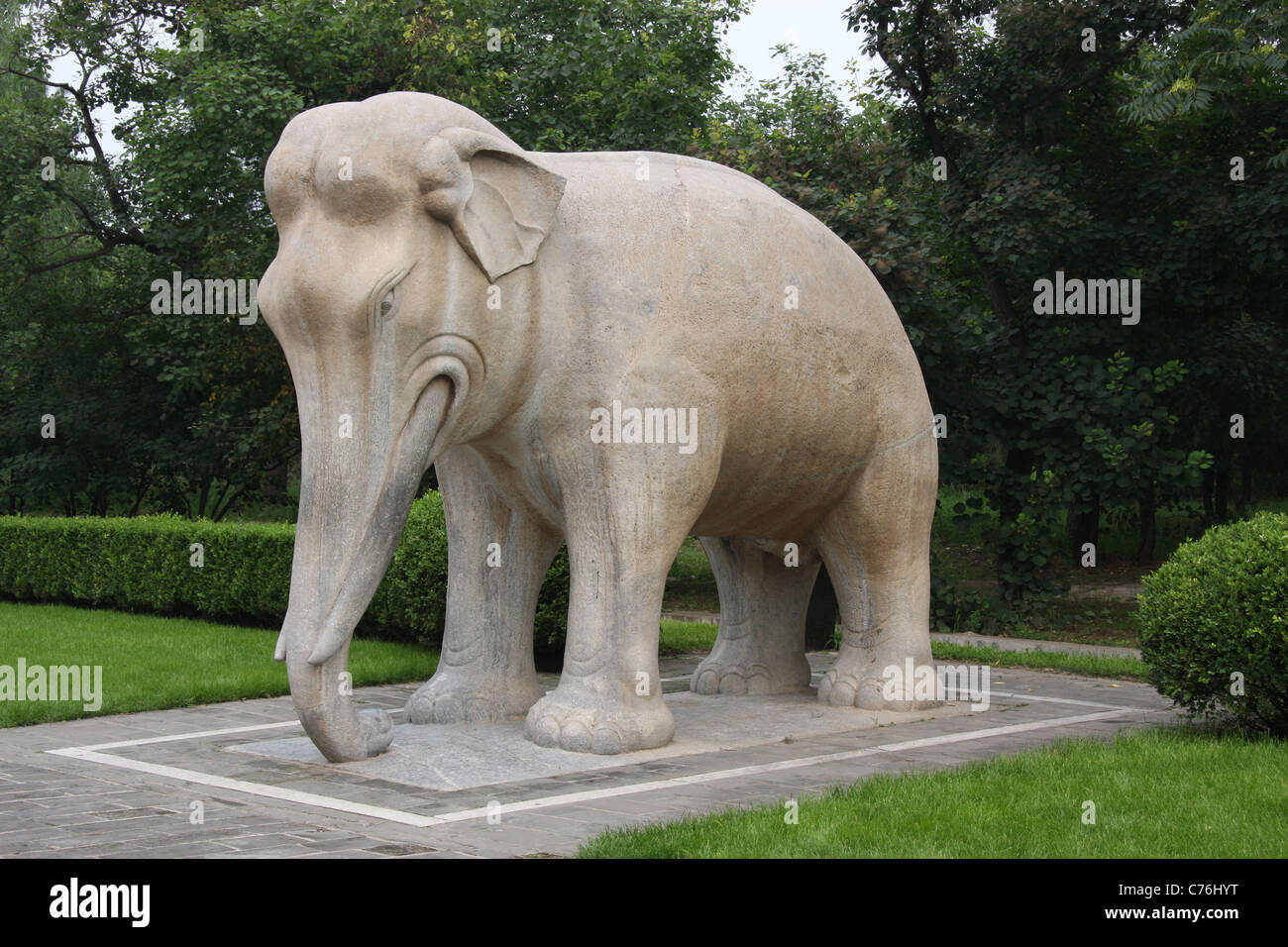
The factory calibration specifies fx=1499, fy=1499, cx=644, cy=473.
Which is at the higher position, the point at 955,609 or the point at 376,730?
the point at 955,609

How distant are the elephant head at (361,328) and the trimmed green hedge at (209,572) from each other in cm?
438

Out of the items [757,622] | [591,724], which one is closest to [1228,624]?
[757,622]

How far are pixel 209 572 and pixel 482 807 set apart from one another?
884 centimetres

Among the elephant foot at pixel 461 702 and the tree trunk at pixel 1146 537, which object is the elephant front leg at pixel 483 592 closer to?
the elephant foot at pixel 461 702

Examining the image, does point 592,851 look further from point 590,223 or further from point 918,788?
point 590,223

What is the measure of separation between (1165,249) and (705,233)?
9306mm

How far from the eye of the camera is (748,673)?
31.1 feet

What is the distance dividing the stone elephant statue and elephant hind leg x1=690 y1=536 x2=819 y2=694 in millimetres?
228

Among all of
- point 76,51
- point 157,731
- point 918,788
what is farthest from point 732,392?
point 76,51

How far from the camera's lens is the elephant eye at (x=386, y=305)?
260 inches

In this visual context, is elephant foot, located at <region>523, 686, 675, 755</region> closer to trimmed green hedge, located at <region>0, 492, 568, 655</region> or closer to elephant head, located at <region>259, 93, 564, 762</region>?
elephant head, located at <region>259, 93, 564, 762</region>

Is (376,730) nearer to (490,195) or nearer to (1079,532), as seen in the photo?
(490,195)

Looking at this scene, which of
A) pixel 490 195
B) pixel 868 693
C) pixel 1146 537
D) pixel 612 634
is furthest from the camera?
pixel 1146 537

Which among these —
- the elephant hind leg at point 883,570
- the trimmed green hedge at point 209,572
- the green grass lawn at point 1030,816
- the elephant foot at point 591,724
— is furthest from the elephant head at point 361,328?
the trimmed green hedge at point 209,572
